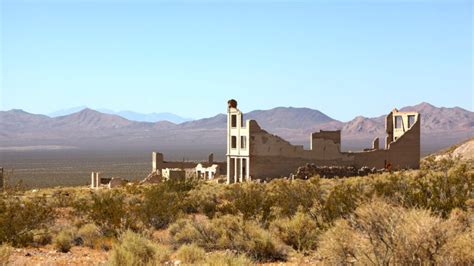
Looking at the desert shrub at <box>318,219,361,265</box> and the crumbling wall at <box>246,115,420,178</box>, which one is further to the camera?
the crumbling wall at <box>246,115,420,178</box>

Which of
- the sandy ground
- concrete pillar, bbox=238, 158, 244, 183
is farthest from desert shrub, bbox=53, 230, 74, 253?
concrete pillar, bbox=238, 158, 244, 183

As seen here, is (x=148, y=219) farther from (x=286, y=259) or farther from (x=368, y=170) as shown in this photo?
(x=368, y=170)

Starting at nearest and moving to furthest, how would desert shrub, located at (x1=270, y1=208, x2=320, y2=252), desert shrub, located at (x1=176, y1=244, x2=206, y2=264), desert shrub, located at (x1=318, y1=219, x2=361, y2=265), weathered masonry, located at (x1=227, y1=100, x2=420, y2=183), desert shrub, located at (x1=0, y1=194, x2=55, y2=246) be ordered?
1. desert shrub, located at (x1=318, y1=219, x2=361, y2=265)
2. desert shrub, located at (x1=176, y1=244, x2=206, y2=264)
3. desert shrub, located at (x1=270, y1=208, x2=320, y2=252)
4. desert shrub, located at (x1=0, y1=194, x2=55, y2=246)
5. weathered masonry, located at (x1=227, y1=100, x2=420, y2=183)

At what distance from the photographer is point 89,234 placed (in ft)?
62.5

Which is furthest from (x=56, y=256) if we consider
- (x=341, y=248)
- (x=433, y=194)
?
(x=433, y=194)

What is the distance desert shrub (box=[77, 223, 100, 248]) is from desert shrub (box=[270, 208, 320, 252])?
5013 mm

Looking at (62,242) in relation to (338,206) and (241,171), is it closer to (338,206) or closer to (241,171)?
(338,206)

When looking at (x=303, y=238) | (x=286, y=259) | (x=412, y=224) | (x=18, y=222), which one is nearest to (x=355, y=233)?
(x=412, y=224)

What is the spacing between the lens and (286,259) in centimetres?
1557

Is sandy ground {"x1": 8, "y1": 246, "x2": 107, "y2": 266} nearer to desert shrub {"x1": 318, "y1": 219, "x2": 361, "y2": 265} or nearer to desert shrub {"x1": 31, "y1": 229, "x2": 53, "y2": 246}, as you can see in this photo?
desert shrub {"x1": 31, "y1": 229, "x2": 53, "y2": 246}

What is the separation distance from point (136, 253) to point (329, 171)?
31082 millimetres

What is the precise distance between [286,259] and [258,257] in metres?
0.66

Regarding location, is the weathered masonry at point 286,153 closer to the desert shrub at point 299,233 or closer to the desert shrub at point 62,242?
the desert shrub at point 299,233

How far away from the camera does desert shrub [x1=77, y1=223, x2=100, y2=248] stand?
18312mm
